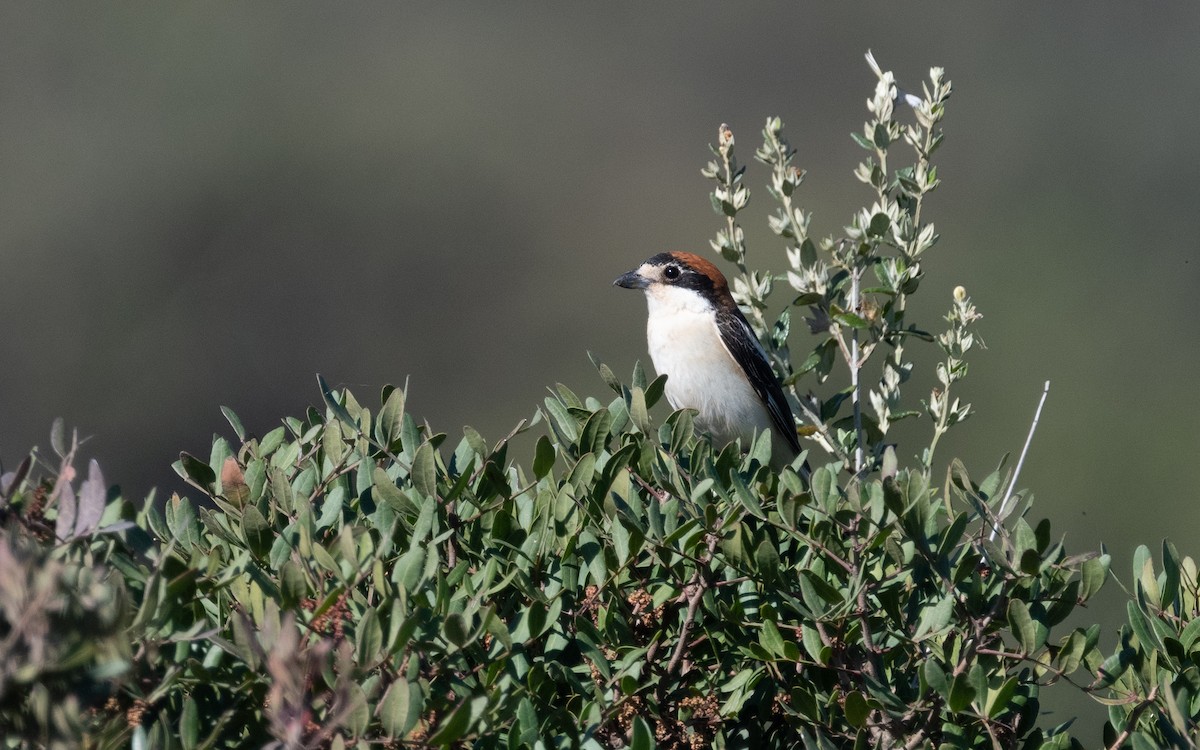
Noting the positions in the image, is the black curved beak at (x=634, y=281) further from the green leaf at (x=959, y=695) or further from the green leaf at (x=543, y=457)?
the green leaf at (x=959, y=695)

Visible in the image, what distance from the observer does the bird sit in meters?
6.29

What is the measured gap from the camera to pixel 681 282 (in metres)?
6.48

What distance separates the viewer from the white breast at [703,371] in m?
6.29

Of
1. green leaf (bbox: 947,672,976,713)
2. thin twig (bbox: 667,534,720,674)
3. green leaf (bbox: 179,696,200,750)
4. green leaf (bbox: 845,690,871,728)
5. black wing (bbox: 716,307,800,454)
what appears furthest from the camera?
black wing (bbox: 716,307,800,454)

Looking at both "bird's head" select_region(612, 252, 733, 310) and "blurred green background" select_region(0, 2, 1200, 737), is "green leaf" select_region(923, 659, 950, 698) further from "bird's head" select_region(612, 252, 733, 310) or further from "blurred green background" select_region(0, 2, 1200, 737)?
"blurred green background" select_region(0, 2, 1200, 737)

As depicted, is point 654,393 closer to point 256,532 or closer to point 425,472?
point 425,472

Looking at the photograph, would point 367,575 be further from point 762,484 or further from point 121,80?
point 121,80

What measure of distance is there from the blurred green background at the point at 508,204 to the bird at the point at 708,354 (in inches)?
385

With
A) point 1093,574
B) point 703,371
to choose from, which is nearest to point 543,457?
point 1093,574

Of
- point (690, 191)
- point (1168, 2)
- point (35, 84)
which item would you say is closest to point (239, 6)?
point (35, 84)

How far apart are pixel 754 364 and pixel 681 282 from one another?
0.55 metres

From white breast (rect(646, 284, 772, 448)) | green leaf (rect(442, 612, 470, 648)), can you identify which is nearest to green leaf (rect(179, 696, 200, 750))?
green leaf (rect(442, 612, 470, 648))

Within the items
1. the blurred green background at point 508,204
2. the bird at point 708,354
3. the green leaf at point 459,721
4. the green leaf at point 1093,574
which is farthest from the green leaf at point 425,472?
the blurred green background at point 508,204

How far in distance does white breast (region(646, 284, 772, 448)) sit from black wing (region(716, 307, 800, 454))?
1.3 inches
